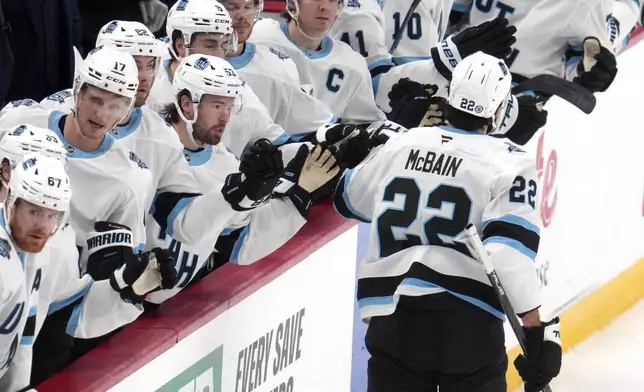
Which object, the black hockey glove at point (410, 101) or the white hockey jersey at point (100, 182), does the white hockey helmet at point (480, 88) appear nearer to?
the black hockey glove at point (410, 101)

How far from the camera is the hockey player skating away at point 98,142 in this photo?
4.09m

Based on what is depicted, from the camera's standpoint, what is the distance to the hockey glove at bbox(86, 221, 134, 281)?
4008 millimetres

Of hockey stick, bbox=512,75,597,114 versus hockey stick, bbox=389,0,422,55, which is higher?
hockey stick, bbox=389,0,422,55

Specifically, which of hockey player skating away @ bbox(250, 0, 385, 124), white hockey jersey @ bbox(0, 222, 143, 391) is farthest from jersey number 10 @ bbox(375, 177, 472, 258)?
hockey player skating away @ bbox(250, 0, 385, 124)

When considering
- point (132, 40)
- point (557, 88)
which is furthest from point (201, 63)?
point (557, 88)

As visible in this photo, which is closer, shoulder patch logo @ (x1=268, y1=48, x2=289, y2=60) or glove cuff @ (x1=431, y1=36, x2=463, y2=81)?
shoulder patch logo @ (x1=268, y1=48, x2=289, y2=60)

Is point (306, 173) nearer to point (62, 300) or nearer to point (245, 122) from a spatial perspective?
point (245, 122)

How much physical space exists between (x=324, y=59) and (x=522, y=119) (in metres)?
0.68

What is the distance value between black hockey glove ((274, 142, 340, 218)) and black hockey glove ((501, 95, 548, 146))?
40.6 inches

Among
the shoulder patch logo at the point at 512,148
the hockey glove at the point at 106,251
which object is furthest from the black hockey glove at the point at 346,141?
the hockey glove at the point at 106,251

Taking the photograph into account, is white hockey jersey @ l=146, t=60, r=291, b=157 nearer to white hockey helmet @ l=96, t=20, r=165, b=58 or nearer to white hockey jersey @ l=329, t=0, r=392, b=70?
white hockey helmet @ l=96, t=20, r=165, b=58

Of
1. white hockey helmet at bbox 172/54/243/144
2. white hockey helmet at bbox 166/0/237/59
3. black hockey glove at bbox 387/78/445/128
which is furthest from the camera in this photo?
black hockey glove at bbox 387/78/445/128

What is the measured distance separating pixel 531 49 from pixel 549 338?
82.3 inches

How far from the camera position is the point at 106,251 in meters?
4.02
